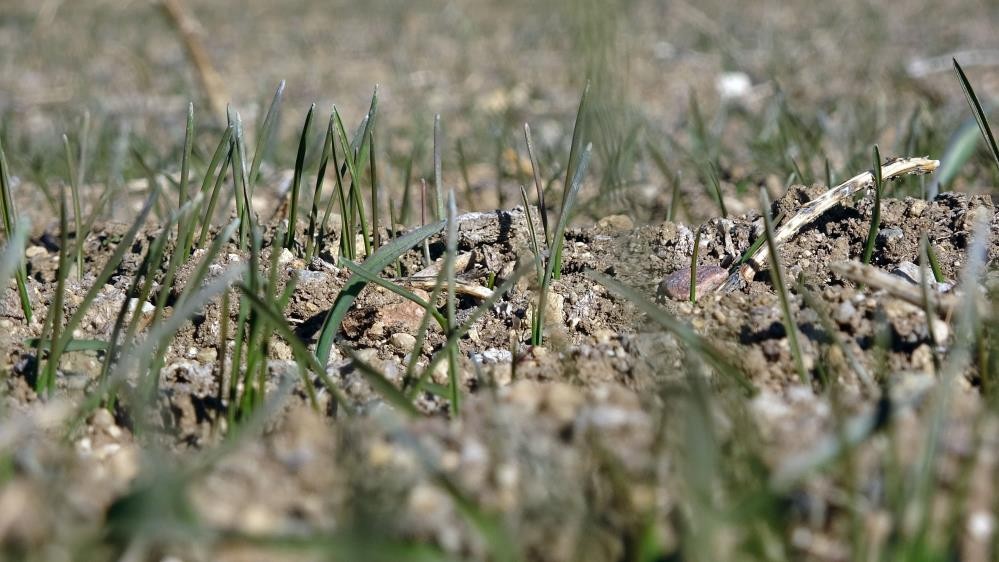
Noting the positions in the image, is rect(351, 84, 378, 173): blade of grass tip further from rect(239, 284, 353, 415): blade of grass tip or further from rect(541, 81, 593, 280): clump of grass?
rect(239, 284, 353, 415): blade of grass tip

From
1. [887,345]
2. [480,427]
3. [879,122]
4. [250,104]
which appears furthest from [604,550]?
[250,104]

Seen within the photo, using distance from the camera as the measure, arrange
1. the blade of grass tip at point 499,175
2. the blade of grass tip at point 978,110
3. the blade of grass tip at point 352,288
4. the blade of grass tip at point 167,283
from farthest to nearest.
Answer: the blade of grass tip at point 499,175
the blade of grass tip at point 978,110
the blade of grass tip at point 352,288
the blade of grass tip at point 167,283

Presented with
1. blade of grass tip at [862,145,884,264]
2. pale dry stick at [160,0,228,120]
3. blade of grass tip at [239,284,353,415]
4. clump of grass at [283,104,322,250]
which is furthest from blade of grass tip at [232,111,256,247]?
pale dry stick at [160,0,228,120]

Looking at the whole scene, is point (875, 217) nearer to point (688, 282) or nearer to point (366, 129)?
point (688, 282)

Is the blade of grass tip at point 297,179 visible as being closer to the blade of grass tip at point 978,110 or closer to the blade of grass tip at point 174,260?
the blade of grass tip at point 174,260

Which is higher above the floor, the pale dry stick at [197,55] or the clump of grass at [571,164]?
→ the pale dry stick at [197,55]

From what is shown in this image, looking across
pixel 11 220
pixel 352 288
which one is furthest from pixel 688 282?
pixel 11 220

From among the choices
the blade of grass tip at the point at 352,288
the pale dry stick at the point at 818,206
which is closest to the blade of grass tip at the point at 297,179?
the blade of grass tip at the point at 352,288
